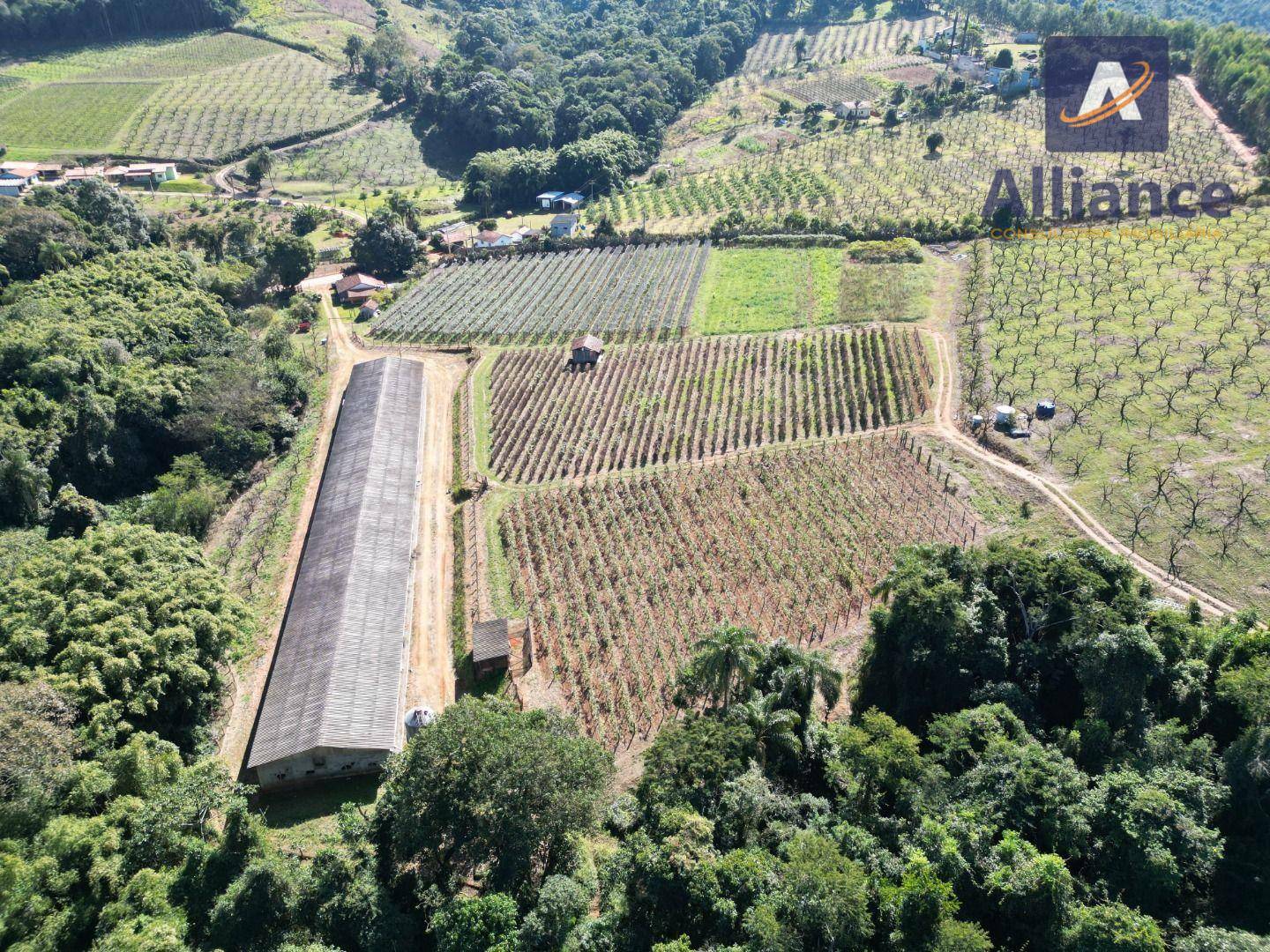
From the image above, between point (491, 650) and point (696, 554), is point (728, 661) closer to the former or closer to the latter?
point (491, 650)

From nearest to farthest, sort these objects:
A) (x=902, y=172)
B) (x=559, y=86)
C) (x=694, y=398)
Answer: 1. (x=694, y=398)
2. (x=902, y=172)
3. (x=559, y=86)

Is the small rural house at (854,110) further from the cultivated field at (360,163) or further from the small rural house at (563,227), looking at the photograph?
the cultivated field at (360,163)

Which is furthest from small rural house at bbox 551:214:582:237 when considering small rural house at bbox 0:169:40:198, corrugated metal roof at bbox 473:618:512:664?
corrugated metal roof at bbox 473:618:512:664

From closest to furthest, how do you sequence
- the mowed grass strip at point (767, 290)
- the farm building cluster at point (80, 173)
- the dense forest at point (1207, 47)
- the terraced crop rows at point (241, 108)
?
the mowed grass strip at point (767, 290) < the farm building cluster at point (80, 173) < the dense forest at point (1207, 47) < the terraced crop rows at point (241, 108)

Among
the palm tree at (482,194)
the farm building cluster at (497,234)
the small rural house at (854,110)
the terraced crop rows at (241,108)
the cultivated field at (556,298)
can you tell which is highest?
the terraced crop rows at (241,108)

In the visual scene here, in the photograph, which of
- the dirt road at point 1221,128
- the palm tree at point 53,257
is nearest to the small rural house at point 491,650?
the palm tree at point 53,257

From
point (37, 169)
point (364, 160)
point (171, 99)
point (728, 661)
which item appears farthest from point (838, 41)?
point (728, 661)

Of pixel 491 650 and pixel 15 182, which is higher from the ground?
pixel 15 182
